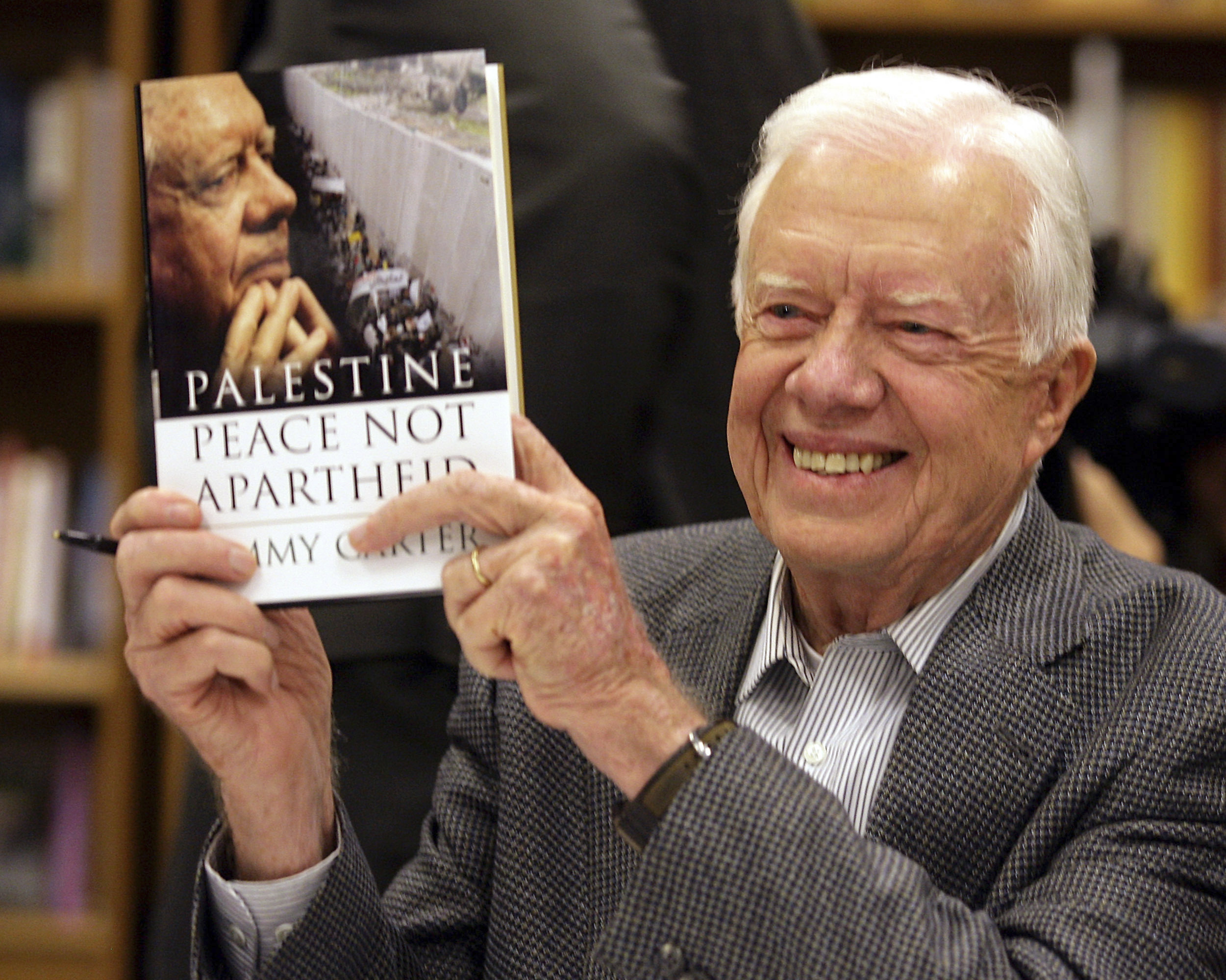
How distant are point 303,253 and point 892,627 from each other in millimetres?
522

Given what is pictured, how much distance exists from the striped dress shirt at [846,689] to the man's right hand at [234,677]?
342mm

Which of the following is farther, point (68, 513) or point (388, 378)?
point (68, 513)

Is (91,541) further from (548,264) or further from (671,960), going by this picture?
(548,264)

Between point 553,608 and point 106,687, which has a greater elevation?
point 553,608

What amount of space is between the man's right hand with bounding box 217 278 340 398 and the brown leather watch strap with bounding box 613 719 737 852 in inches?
13.2

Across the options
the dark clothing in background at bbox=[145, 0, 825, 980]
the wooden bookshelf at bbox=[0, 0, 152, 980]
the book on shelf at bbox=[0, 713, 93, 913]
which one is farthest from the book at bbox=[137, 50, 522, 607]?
the book on shelf at bbox=[0, 713, 93, 913]

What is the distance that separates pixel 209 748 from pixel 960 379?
60 centimetres

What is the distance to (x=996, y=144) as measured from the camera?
1.08 m

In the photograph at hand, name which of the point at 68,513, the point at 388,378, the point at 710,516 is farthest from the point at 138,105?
the point at 68,513

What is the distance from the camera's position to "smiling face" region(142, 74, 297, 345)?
91cm

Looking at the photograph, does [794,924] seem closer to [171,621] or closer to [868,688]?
[868,688]

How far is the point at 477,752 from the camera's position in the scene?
1.23m

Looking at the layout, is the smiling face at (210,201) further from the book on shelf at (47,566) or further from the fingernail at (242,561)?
the book on shelf at (47,566)

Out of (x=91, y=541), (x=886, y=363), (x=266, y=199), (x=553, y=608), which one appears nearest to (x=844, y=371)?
(x=886, y=363)
